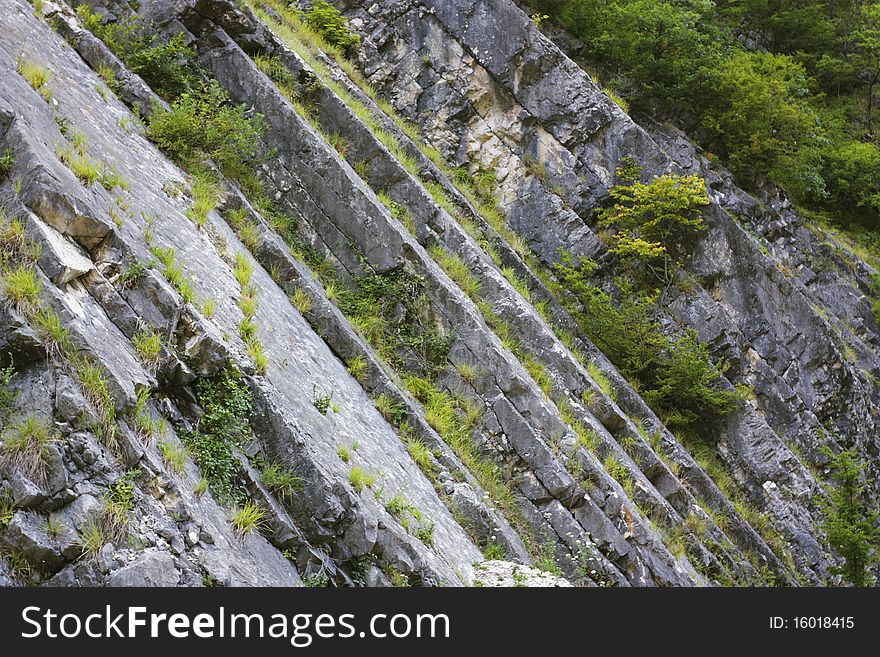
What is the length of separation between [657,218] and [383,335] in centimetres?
717

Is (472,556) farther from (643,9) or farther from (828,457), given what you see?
(643,9)

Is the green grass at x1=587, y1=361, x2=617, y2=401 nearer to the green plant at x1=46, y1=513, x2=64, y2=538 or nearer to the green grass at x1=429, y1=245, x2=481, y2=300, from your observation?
the green grass at x1=429, y1=245, x2=481, y2=300

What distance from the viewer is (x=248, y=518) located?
5.96 meters

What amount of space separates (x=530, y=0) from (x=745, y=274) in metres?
8.70

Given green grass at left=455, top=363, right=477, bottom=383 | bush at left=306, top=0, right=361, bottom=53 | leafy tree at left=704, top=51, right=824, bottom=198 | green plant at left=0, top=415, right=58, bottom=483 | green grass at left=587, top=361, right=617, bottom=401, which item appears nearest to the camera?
green plant at left=0, top=415, right=58, bottom=483

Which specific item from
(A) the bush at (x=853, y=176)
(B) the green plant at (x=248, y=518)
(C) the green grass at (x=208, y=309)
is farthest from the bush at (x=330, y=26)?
(A) the bush at (x=853, y=176)

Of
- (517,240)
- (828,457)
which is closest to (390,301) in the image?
(517,240)

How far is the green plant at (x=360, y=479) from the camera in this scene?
711cm

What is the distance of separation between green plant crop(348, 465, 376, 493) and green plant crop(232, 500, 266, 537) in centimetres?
111

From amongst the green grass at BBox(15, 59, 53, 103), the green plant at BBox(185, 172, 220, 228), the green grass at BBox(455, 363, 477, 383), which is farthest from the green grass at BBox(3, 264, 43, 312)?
the green grass at BBox(455, 363, 477, 383)

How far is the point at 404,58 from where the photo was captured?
55.2ft

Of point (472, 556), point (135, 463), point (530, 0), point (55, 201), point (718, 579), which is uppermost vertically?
point (530, 0)

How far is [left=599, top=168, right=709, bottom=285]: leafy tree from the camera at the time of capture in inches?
591

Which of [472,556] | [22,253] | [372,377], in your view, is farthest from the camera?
[372,377]
